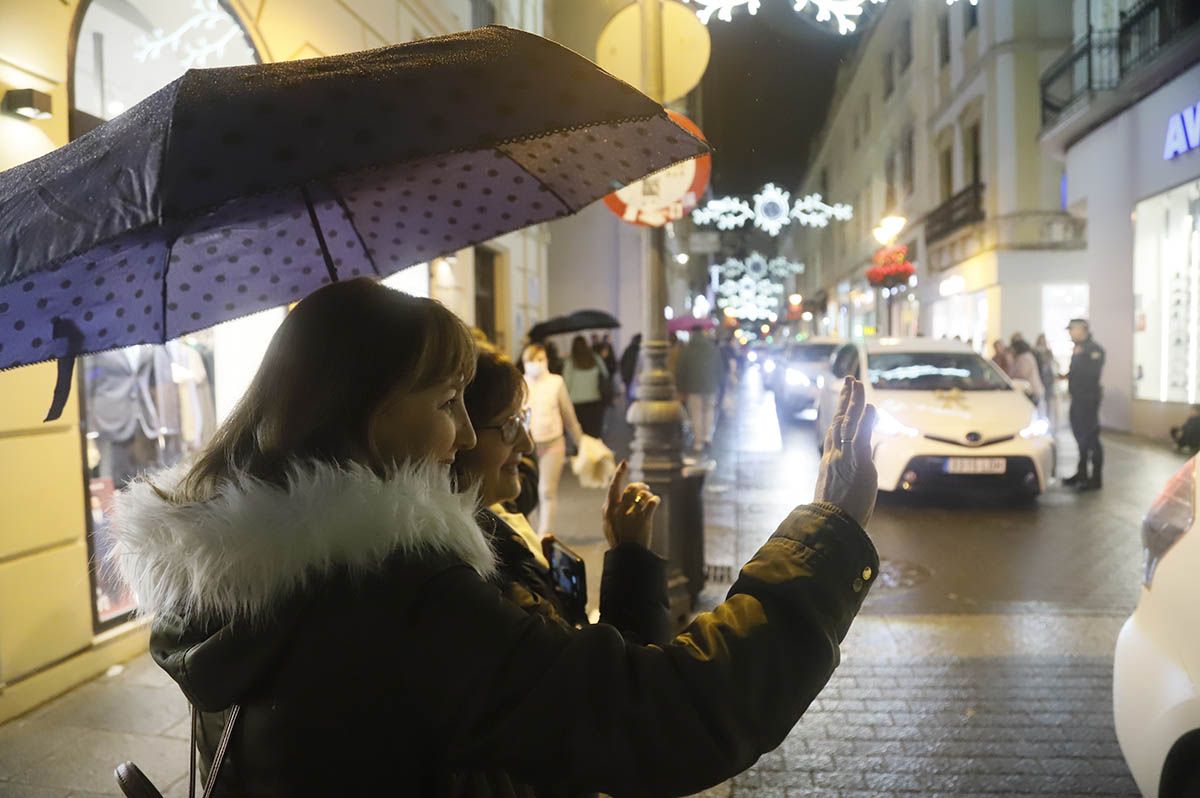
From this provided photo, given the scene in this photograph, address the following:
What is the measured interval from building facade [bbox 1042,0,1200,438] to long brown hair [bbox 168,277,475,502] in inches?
566

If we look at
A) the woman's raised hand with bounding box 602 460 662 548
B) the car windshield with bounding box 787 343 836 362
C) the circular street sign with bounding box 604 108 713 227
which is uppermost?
the circular street sign with bounding box 604 108 713 227

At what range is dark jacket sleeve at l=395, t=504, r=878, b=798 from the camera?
1050 mm

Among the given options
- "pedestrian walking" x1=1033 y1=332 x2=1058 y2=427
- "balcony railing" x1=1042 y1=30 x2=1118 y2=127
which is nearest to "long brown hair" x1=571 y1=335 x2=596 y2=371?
"pedestrian walking" x1=1033 y1=332 x2=1058 y2=427

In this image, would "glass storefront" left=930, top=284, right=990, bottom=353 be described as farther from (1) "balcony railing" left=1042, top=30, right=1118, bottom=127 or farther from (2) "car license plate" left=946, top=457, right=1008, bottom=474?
(2) "car license plate" left=946, top=457, right=1008, bottom=474

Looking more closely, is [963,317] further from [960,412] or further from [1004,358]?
[960,412]

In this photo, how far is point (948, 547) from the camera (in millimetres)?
7312

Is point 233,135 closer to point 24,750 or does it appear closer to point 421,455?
point 421,455

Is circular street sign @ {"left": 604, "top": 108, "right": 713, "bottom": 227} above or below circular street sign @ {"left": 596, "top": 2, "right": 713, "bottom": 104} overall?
below

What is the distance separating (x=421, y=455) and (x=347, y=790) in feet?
1.58

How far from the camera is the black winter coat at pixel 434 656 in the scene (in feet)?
3.45

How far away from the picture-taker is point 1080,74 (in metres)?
17.4

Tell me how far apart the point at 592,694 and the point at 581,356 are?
32.1 ft

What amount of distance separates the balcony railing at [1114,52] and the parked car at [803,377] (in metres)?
6.57

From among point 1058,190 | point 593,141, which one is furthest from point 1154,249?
point 593,141
